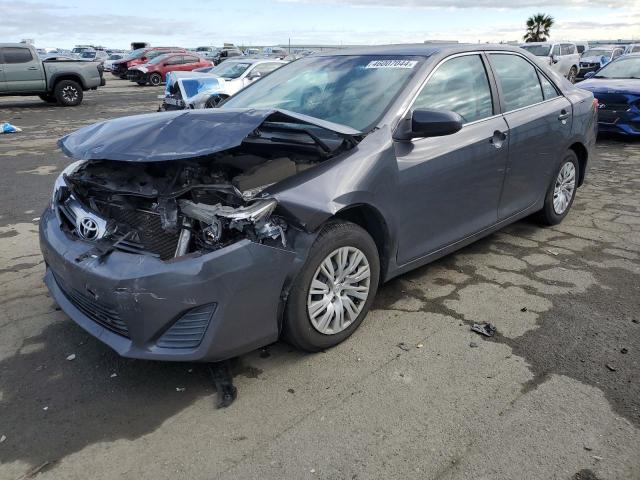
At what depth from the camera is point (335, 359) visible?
313cm

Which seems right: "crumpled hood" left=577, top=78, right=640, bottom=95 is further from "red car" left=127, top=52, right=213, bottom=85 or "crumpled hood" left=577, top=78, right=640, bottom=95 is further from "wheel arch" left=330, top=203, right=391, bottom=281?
"red car" left=127, top=52, right=213, bottom=85

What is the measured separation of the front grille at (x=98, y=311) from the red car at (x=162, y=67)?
26.5 meters

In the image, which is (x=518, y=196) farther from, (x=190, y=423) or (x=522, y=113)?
(x=190, y=423)

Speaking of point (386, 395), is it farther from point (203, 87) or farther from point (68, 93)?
point (68, 93)

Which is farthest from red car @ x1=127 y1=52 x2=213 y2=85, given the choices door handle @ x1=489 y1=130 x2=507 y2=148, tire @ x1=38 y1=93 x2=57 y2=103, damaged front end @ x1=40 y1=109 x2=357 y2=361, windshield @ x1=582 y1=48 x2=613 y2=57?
damaged front end @ x1=40 y1=109 x2=357 y2=361

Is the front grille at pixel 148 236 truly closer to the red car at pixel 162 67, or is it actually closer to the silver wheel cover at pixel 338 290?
the silver wheel cover at pixel 338 290

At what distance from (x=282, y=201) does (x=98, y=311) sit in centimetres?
112

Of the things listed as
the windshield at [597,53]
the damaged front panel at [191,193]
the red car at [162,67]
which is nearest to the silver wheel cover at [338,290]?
the damaged front panel at [191,193]

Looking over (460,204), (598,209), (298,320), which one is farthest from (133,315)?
(598,209)

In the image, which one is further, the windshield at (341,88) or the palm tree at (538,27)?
the palm tree at (538,27)

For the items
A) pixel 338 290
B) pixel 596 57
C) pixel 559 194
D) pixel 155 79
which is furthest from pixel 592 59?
pixel 338 290

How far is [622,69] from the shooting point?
11.0m

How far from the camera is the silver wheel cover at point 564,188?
5.11 m

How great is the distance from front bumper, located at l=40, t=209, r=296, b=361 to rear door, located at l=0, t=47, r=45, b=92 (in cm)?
1663
